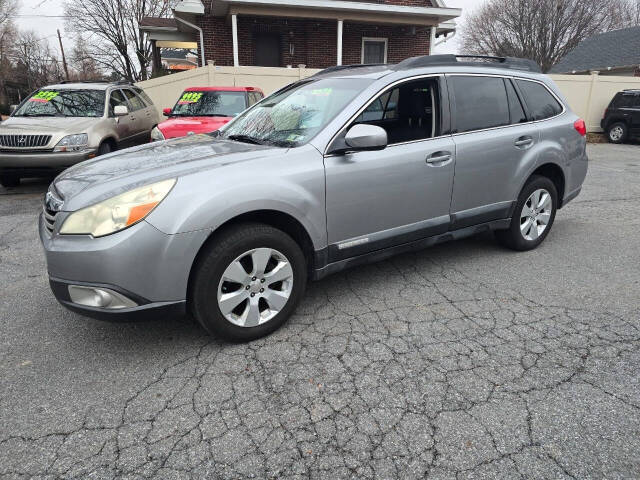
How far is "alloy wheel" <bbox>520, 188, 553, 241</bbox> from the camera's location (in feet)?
14.2

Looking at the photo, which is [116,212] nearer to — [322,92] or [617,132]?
[322,92]

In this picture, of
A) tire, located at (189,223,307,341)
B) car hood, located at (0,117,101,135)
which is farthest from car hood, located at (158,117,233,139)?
tire, located at (189,223,307,341)

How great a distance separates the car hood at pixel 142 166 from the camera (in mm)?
2535

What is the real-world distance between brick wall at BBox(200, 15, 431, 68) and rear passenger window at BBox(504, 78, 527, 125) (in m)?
13.4

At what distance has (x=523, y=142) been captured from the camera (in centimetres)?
404

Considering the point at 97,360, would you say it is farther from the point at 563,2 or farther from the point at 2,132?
the point at 563,2

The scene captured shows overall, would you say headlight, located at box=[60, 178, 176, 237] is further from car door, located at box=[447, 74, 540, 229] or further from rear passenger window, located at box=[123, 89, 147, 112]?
rear passenger window, located at box=[123, 89, 147, 112]

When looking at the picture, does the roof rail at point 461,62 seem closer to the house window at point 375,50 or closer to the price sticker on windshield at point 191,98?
the price sticker on windshield at point 191,98

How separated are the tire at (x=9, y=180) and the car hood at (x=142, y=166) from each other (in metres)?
5.35

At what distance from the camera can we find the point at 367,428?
213 centimetres

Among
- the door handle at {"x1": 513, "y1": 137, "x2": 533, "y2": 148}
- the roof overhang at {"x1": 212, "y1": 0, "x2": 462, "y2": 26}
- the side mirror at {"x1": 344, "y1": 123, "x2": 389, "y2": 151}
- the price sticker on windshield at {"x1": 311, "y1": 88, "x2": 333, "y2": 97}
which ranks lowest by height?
the door handle at {"x1": 513, "y1": 137, "x2": 533, "y2": 148}

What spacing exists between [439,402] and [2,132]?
7.65 meters

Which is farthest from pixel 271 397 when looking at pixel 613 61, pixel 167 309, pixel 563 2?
pixel 563 2

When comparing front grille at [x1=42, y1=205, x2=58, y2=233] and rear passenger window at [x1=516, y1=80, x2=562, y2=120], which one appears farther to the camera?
rear passenger window at [x1=516, y1=80, x2=562, y2=120]
